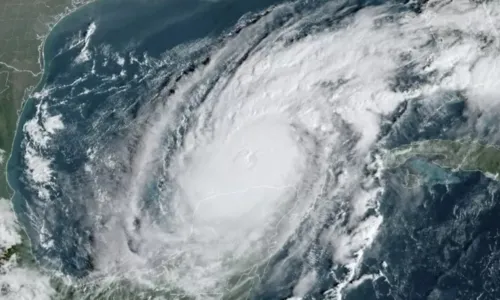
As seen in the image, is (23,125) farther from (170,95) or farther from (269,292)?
(269,292)

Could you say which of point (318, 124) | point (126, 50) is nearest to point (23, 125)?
point (126, 50)

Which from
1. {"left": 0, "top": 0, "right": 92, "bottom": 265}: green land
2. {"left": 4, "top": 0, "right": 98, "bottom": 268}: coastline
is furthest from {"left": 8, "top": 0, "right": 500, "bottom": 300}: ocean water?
{"left": 0, "top": 0, "right": 92, "bottom": 265}: green land

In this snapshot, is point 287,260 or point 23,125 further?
point 23,125

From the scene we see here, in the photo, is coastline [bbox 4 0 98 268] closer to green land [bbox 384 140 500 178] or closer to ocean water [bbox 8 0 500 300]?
ocean water [bbox 8 0 500 300]

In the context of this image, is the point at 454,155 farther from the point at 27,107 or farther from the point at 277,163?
the point at 27,107

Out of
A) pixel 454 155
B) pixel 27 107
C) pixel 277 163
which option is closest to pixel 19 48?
pixel 27 107
